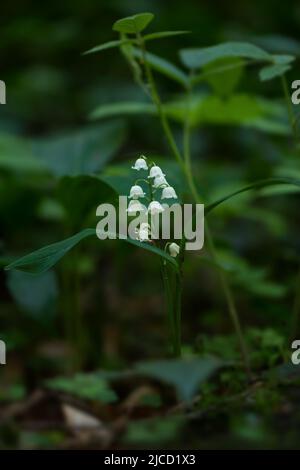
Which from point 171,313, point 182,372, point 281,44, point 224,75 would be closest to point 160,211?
point 171,313

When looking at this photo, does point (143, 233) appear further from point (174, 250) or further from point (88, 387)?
point (88, 387)

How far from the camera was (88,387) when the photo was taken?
1.43 metres

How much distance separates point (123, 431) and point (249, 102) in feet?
3.47

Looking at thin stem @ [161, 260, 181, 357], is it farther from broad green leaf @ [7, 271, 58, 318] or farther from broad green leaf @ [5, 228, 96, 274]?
broad green leaf @ [7, 271, 58, 318]

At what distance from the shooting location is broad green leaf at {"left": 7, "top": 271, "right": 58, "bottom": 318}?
1573mm

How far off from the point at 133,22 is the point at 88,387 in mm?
750

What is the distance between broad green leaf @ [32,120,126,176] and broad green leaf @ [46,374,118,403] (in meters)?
0.59

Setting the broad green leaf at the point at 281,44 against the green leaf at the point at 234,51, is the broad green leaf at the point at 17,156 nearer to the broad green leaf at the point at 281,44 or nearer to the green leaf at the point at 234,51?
the green leaf at the point at 234,51

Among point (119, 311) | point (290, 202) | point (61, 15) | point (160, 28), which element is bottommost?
point (119, 311)

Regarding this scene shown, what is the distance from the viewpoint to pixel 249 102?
199cm

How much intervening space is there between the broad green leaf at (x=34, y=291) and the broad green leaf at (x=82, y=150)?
34 centimetres

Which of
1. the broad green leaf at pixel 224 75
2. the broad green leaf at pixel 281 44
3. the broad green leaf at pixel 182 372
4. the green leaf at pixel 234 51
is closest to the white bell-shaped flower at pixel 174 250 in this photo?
→ the broad green leaf at pixel 182 372

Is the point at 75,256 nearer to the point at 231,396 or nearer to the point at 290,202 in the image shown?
the point at 231,396

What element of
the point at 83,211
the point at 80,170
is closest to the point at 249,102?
the point at 80,170
